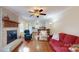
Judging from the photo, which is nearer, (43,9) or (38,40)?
(43,9)

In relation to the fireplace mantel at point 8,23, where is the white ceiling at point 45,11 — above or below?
above

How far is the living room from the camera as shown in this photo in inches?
81.9

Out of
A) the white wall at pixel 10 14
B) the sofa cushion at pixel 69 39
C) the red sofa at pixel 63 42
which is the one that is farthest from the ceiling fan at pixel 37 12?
the sofa cushion at pixel 69 39

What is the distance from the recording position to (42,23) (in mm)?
2195

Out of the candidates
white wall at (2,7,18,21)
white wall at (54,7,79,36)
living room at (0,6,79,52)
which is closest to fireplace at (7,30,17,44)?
living room at (0,6,79,52)

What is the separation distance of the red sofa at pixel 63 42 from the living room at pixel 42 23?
0.02m

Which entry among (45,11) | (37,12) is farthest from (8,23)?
(45,11)

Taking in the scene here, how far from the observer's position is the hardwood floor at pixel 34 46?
210 cm

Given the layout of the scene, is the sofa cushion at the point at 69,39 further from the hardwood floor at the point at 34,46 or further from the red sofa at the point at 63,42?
the hardwood floor at the point at 34,46

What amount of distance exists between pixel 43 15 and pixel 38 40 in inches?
20.8

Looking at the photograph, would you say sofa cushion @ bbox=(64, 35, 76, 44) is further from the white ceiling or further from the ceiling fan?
the ceiling fan
